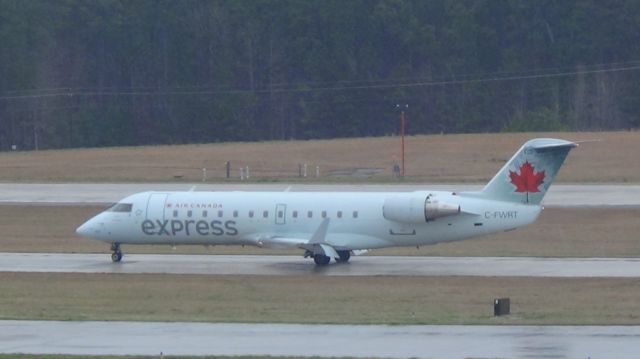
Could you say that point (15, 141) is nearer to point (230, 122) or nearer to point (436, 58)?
point (230, 122)

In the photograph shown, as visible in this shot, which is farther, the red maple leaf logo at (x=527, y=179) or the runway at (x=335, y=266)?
the red maple leaf logo at (x=527, y=179)

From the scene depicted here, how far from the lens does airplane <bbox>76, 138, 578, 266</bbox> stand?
129 ft

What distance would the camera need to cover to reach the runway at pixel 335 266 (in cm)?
3844

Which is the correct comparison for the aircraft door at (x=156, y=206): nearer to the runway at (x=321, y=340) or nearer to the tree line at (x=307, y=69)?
the runway at (x=321, y=340)

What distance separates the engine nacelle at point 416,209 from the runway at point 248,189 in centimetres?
1709

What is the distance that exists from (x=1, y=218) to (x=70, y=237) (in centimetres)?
760

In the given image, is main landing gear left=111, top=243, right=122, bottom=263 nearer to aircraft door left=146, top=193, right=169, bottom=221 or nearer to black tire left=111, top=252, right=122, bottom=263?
black tire left=111, top=252, right=122, bottom=263

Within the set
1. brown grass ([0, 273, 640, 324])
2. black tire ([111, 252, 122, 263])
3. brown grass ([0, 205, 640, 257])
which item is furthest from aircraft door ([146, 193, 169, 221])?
brown grass ([0, 273, 640, 324])

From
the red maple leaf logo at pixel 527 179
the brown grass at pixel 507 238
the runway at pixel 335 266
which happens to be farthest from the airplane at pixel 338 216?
the brown grass at pixel 507 238

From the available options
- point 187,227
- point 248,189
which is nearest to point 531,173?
point 187,227

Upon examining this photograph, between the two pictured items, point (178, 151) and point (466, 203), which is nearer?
point (466, 203)

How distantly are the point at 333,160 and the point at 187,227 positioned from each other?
131 ft

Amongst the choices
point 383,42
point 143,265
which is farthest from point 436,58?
point 143,265

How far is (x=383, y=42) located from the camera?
11381cm
